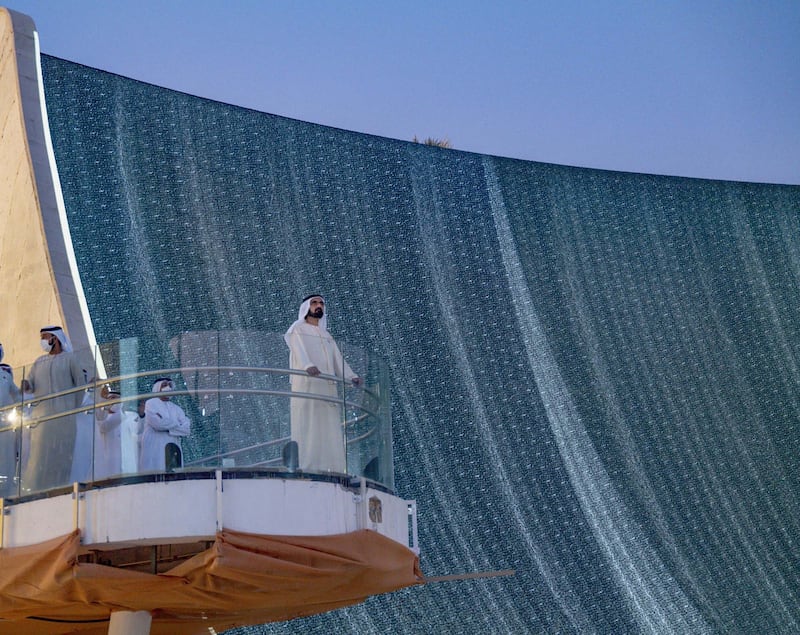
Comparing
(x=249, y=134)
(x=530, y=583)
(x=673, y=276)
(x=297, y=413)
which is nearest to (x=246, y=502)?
(x=297, y=413)

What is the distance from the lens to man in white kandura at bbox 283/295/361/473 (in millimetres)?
5508

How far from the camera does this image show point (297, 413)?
18.1 feet

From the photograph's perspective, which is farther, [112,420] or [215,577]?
[112,420]

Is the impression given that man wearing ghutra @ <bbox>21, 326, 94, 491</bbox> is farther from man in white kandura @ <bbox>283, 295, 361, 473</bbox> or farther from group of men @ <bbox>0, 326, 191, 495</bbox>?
man in white kandura @ <bbox>283, 295, 361, 473</bbox>

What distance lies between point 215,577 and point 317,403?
892 mm

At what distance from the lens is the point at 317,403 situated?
5621mm

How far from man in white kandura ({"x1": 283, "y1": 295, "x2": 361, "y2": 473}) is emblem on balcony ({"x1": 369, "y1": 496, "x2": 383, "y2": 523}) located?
0.22m

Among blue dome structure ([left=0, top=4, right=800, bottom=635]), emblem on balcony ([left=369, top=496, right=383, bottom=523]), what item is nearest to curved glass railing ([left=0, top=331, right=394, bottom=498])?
emblem on balcony ([left=369, top=496, right=383, bottom=523])

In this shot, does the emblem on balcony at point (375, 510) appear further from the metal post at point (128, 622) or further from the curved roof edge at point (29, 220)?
the curved roof edge at point (29, 220)

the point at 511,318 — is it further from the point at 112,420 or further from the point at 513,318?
the point at 112,420

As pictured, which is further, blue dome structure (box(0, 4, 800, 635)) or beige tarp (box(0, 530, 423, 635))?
blue dome structure (box(0, 4, 800, 635))

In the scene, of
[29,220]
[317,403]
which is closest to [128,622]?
[317,403]

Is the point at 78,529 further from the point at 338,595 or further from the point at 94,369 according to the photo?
the point at 338,595

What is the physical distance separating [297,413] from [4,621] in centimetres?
191
